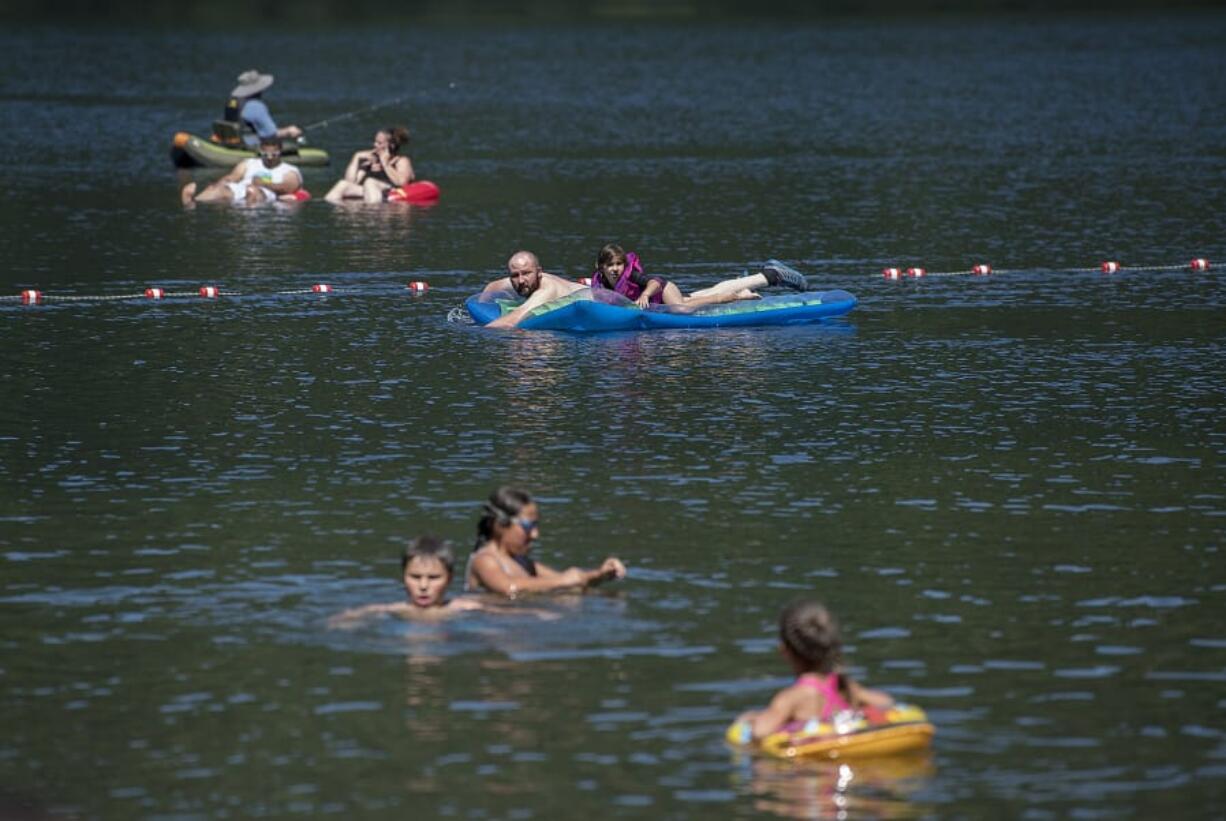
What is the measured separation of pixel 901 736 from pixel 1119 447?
970cm

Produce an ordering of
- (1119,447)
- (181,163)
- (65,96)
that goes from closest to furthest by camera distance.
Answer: (1119,447)
(181,163)
(65,96)

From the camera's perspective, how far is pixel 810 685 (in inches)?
547

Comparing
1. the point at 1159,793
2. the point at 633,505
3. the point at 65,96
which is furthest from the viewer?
the point at 65,96

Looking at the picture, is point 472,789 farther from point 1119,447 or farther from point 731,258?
point 731,258

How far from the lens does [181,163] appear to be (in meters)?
54.1

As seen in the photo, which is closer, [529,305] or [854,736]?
[854,736]

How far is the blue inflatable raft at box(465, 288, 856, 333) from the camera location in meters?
30.4

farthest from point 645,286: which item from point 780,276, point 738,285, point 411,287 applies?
point 411,287

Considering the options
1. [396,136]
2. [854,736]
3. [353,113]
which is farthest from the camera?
[353,113]

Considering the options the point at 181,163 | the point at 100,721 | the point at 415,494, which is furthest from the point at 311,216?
the point at 100,721

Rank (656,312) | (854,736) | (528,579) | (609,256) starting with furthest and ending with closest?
(656,312) → (609,256) → (528,579) → (854,736)

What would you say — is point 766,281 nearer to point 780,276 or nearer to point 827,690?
point 780,276

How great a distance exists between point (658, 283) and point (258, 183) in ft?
61.2

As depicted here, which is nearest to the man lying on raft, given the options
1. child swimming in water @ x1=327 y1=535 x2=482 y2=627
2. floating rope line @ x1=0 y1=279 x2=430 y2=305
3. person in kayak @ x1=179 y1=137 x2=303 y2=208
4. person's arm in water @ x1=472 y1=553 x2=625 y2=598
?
floating rope line @ x1=0 y1=279 x2=430 y2=305
